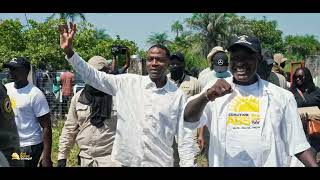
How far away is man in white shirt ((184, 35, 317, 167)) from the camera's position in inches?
128

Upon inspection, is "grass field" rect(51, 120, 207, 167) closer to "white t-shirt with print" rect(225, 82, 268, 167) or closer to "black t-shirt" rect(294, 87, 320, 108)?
"black t-shirt" rect(294, 87, 320, 108)

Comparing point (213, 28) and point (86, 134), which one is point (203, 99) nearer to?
point (86, 134)

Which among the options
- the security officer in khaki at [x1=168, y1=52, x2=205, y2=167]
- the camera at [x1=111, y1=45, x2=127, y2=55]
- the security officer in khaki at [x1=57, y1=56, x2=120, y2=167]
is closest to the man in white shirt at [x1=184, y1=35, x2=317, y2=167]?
the security officer in khaki at [x1=57, y1=56, x2=120, y2=167]

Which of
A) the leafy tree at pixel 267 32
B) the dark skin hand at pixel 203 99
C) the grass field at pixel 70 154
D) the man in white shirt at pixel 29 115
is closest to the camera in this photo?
the dark skin hand at pixel 203 99

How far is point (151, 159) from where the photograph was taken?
421cm

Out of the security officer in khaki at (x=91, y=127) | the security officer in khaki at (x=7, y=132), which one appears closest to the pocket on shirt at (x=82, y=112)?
the security officer in khaki at (x=91, y=127)

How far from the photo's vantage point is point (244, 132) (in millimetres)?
3271

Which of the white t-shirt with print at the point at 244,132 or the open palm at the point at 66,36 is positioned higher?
the open palm at the point at 66,36

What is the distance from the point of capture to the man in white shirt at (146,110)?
421 cm

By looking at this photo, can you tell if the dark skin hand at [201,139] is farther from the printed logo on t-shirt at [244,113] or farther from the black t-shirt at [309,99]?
the printed logo on t-shirt at [244,113]

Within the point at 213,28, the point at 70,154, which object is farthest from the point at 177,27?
the point at 70,154
